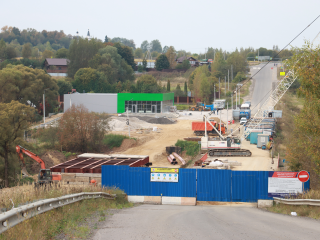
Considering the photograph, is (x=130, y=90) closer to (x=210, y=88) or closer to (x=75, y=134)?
(x=210, y=88)

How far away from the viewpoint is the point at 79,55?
122 m

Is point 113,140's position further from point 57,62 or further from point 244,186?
point 57,62

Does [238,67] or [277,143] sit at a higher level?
[238,67]

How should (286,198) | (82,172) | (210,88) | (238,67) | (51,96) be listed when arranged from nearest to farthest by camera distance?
(286,198)
(82,172)
(51,96)
(210,88)
(238,67)

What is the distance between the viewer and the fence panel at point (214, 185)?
18.5 meters

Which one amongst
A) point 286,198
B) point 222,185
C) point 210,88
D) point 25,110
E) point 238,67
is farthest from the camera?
point 238,67

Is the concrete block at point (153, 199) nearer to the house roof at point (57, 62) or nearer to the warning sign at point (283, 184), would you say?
the warning sign at point (283, 184)

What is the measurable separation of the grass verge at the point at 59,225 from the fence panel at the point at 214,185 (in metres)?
8.12

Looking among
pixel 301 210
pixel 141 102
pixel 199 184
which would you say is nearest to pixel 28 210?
pixel 301 210

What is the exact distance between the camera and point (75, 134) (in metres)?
43.1

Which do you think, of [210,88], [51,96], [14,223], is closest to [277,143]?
[14,223]

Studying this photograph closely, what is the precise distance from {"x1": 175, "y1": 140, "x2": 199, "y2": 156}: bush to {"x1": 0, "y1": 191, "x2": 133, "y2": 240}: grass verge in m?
30.5

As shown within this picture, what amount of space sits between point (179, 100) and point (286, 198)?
90699mm

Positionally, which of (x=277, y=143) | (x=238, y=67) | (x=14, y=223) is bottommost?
(x=277, y=143)
